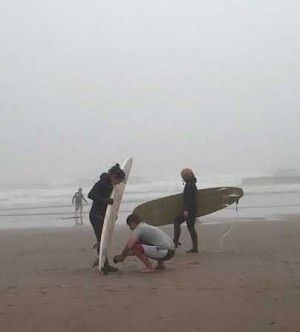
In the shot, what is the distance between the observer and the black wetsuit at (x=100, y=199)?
22.5 ft

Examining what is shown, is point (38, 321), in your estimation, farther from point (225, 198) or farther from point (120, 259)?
point (225, 198)

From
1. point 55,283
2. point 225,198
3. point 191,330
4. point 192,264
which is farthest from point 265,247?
point 191,330

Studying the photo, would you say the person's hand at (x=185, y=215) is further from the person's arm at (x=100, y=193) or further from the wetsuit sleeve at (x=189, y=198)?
the person's arm at (x=100, y=193)

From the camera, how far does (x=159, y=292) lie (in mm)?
5109

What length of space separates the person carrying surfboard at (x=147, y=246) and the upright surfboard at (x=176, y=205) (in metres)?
3.20

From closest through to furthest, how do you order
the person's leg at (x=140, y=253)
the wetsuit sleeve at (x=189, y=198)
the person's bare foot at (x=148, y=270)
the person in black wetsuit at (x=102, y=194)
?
1. the person's bare foot at (x=148, y=270)
2. the person's leg at (x=140, y=253)
3. the person in black wetsuit at (x=102, y=194)
4. the wetsuit sleeve at (x=189, y=198)

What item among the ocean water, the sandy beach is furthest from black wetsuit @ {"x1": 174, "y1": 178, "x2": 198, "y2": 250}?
the ocean water

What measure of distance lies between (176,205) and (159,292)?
16.3 feet

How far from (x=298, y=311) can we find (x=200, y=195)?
613cm

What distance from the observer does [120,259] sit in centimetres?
655

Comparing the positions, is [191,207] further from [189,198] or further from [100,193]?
[100,193]

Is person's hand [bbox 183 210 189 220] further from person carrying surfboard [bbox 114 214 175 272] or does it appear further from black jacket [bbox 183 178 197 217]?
person carrying surfboard [bbox 114 214 175 272]

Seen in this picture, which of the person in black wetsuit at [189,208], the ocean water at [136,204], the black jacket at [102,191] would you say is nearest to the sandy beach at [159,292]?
the person in black wetsuit at [189,208]

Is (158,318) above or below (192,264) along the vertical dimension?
above
